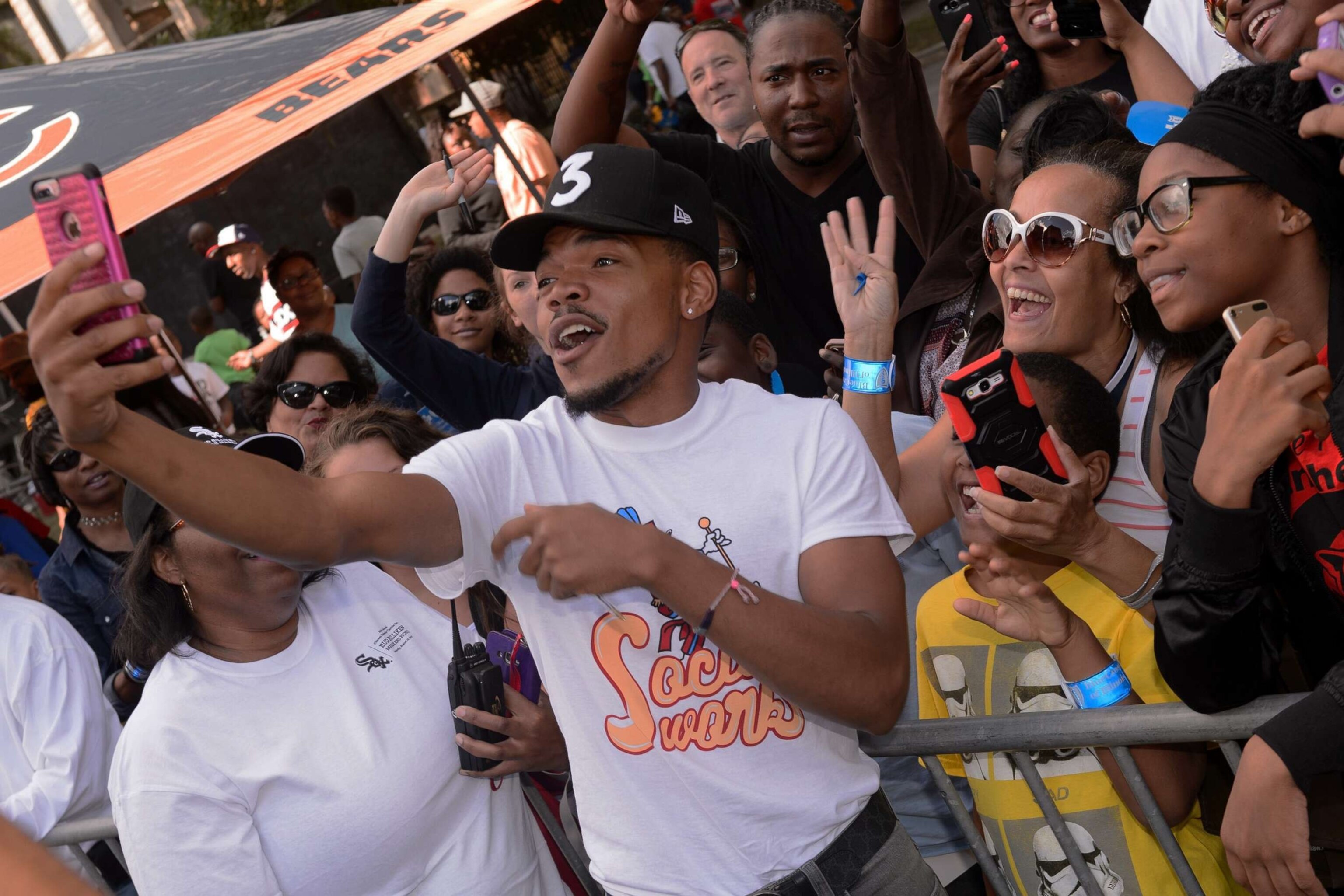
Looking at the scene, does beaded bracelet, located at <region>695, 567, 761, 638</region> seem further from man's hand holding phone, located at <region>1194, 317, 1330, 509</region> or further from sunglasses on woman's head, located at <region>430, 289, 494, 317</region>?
sunglasses on woman's head, located at <region>430, 289, 494, 317</region>

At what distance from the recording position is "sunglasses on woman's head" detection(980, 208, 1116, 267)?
298cm

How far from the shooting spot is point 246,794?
262 centimetres

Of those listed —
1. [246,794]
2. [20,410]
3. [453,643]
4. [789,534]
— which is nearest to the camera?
[789,534]

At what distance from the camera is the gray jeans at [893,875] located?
2240mm

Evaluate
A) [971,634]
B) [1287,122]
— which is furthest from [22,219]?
[1287,122]

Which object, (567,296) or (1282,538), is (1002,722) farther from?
(567,296)

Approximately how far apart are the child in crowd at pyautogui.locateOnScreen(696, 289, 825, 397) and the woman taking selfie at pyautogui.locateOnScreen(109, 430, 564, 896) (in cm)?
A: 119

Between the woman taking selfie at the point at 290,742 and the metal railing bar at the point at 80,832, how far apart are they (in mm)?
812

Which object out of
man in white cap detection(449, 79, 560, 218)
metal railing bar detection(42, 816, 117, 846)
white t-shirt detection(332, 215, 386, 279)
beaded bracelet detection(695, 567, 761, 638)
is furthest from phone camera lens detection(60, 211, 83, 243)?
white t-shirt detection(332, 215, 386, 279)

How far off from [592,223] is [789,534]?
75 cm

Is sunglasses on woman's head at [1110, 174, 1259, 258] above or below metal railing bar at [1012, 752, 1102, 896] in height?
above

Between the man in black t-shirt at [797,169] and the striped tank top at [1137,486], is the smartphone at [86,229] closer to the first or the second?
the striped tank top at [1137,486]

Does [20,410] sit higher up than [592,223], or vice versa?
[592,223]

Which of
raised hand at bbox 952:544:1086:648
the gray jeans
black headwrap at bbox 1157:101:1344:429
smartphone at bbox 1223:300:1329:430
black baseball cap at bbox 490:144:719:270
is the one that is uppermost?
black baseball cap at bbox 490:144:719:270
